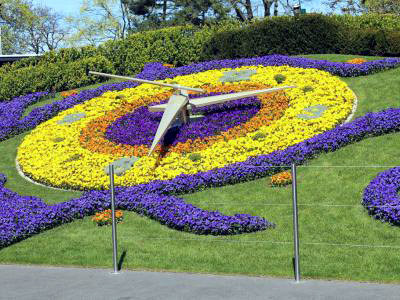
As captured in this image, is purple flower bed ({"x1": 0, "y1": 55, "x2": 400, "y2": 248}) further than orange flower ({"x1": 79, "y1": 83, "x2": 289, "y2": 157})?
No

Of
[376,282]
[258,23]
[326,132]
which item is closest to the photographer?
[376,282]

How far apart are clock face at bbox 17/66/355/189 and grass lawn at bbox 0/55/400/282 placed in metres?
1.47

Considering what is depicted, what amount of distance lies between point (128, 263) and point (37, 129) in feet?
42.3

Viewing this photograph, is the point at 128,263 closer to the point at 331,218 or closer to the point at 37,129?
→ the point at 331,218

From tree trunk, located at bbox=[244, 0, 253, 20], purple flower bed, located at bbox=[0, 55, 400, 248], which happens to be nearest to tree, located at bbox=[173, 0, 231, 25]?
tree trunk, located at bbox=[244, 0, 253, 20]

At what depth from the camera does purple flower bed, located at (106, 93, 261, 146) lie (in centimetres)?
1908

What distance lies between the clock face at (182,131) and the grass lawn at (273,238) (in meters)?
1.47

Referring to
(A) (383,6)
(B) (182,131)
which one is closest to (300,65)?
(B) (182,131)

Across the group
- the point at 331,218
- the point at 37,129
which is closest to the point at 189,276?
the point at 331,218

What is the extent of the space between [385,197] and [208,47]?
18281mm

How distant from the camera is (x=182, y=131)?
19.3 meters

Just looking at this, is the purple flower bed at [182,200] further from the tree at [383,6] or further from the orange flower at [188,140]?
the tree at [383,6]

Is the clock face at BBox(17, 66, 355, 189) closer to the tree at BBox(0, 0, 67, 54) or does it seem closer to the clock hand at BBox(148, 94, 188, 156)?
the clock hand at BBox(148, 94, 188, 156)

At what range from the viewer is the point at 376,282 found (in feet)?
30.9
